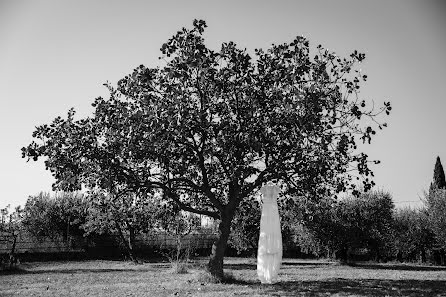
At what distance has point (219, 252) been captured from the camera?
56.5ft

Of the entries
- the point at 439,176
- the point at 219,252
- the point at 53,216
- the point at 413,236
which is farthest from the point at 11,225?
the point at 439,176

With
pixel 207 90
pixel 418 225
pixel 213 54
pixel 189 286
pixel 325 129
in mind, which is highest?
pixel 213 54

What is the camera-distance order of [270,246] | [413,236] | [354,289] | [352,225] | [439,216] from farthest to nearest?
[413,236], [439,216], [352,225], [354,289], [270,246]

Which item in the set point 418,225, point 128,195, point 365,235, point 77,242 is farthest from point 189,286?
point 418,225

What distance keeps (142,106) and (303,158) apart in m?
6.26

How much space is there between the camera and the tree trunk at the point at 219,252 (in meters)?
16.9

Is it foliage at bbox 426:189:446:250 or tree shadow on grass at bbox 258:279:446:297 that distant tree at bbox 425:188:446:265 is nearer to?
foliage at bbox 426:189:446:250

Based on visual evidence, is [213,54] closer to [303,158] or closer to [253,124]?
[253,124]

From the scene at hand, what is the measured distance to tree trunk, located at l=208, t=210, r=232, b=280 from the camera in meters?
16.9

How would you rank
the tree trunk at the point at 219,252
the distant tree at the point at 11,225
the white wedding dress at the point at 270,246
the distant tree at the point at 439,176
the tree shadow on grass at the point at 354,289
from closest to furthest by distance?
the tree shadow on grass at the point at 354,289 → the white wedding dress at the point at 270,246 → the tree trunk at the point at 219,252 → the distant tree at the point at 11,225 → the distant tree at the point at 439,176

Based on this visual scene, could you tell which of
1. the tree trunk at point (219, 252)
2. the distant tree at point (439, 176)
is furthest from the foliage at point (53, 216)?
the distant tree at point (439, 176)

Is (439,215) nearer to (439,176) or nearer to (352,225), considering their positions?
(352,225)

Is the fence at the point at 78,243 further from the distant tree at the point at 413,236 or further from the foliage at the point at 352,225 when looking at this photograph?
the distant tree at the point at 413,236

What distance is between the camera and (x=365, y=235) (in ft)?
110
